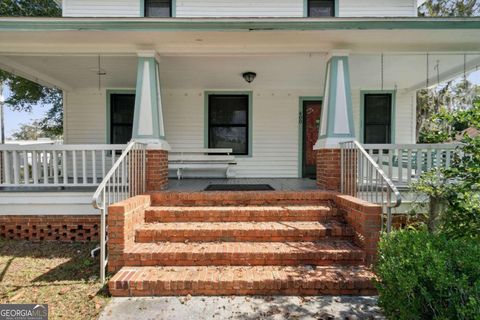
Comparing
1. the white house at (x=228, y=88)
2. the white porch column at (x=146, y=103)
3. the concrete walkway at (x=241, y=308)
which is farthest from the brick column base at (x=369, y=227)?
the white porch column at (x=146, y=103)

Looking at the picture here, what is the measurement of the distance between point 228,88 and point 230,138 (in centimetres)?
123

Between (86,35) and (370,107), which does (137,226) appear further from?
(370,107)

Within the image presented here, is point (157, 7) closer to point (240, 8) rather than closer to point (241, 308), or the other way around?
point (240, 8)

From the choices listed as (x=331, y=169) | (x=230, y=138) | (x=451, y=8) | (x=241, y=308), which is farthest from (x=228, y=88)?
(x=451, y=8)

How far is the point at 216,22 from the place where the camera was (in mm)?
4262

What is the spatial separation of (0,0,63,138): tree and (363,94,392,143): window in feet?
37.3

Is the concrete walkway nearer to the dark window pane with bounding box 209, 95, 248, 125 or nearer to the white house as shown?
the white house

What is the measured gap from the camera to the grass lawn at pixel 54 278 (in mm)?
2828

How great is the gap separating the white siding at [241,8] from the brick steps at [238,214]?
5.07 m

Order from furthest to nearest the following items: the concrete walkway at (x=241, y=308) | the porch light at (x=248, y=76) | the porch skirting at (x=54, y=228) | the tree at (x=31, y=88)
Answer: the tree at (x=31, y=88) → the porch light at (x=248, y=76) → the porch skirting at (x=54, y=228) → the concrete walkway at (x=241, y=308)

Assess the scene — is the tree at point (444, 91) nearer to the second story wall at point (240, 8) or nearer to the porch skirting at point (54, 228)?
the second story wall at point (240, 8)

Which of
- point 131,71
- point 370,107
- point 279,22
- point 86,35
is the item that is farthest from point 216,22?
point 370,107

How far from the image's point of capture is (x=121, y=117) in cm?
739

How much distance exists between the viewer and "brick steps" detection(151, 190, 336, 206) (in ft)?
13.8
